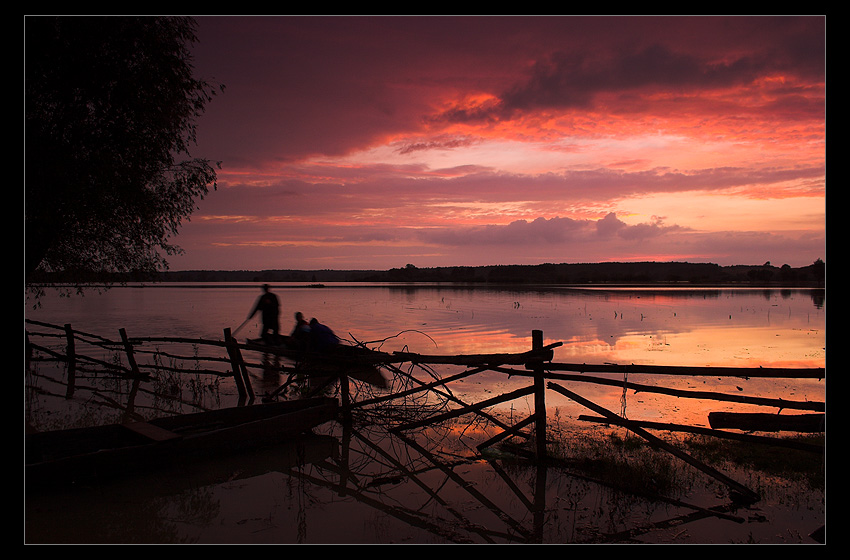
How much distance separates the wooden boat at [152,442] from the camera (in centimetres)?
637

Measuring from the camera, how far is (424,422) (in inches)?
348

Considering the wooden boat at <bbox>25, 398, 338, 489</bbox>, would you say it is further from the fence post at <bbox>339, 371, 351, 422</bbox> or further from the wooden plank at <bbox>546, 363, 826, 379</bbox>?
the wooden plank at <bbox>546, 363, 826, 379</bbox>

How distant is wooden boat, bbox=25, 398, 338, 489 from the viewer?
6.37m

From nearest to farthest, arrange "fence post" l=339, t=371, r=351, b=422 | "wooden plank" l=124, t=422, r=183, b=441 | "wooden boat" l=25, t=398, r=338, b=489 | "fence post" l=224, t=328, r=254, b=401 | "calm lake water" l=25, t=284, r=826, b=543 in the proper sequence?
"calm lake water" l=25, t=284, r=826, b=543
"wooden boat" l=25, t=398, r=338, b=489
"wooden plank" l=124, t=422, r=183, b=441
"fence post" l=339, t=371, r=351, b=422
"fence post" l=224, t=328, r=254, b=401

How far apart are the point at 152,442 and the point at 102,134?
9825mm

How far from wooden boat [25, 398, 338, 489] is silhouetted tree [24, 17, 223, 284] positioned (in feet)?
21.8

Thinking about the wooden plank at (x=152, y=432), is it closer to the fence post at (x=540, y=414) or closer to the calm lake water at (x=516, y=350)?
the calm lake water at (x=516, y=350)

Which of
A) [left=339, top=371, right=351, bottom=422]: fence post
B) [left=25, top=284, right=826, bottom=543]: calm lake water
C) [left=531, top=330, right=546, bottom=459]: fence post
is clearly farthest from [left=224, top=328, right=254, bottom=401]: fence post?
[left=531, top=330, right=546, bottom=459]: fence post

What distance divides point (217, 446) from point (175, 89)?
1117 centimetres

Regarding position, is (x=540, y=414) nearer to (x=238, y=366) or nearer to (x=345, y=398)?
(x=345, y=398)

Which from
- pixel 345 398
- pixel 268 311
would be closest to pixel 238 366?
pixel 268 311

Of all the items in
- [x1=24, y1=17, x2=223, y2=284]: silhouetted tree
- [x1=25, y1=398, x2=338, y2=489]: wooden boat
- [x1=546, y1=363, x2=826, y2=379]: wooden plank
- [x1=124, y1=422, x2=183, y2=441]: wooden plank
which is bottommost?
[x1=25, y1=398, x2=338, y2=489]: wooden boat

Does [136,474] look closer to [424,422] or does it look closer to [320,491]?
[320,491]

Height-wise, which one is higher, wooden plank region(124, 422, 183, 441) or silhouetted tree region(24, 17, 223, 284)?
silhouetted tree region(24, 17, 223, 284)
